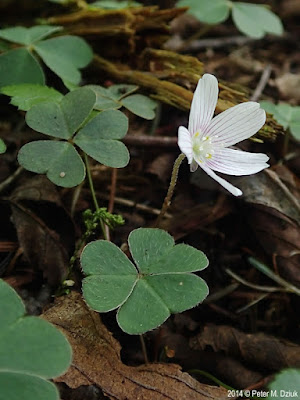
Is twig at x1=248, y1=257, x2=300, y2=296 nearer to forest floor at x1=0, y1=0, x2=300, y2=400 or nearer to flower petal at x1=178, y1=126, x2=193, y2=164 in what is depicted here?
forest floor at x1=0, y1=0, x2=300, y2=400

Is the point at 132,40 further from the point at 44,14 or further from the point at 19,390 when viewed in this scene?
the point at 19,390

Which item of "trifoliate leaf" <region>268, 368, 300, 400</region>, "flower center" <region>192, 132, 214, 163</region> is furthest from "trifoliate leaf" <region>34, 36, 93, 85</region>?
"trifoliate leaf" <region>268, 368, 300, 400</region>

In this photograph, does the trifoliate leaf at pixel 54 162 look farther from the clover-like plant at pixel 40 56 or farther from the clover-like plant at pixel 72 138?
the clover-like plant at pixel 40 56

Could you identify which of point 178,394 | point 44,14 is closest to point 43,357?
point 178,394

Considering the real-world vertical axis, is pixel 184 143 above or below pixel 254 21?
above

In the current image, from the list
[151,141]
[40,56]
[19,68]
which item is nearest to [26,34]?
[40,56]

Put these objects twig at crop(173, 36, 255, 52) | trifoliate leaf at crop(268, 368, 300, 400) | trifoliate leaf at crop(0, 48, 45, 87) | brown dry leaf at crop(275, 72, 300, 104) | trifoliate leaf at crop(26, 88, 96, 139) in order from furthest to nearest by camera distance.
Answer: twig at crop(173, 36, 255, 52)
brown dry leaf at crop(275, 72, 300, 104)
trifoliate leaf at crop(0, 48, 45, 87)
trifoliate leaf at crop(26, 88, 96, 139)
trifoliate leaf at crop(268, 368, 300, 400)

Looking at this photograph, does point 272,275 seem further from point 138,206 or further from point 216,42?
point 216,42
